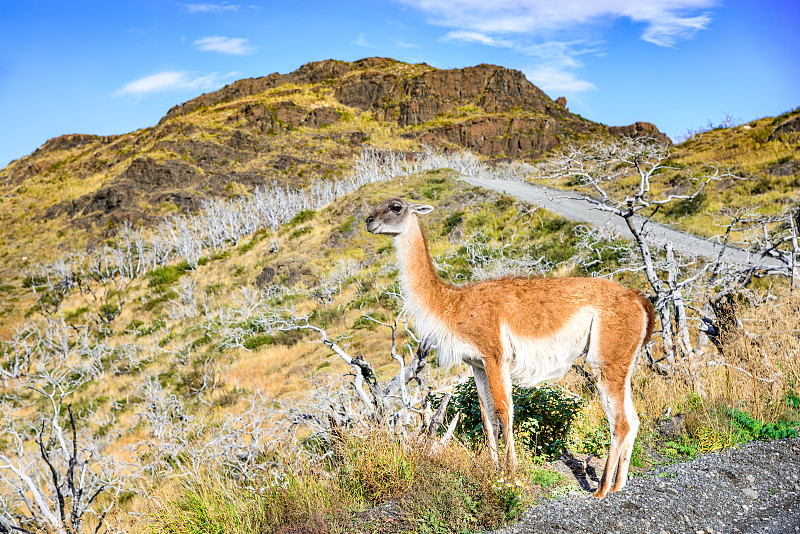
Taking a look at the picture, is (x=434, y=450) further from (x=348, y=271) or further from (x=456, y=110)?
(x=456, y=110)

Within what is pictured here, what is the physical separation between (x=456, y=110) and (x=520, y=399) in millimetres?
108141

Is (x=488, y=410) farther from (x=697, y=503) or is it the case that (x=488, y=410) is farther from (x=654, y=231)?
(x=654, y=231)

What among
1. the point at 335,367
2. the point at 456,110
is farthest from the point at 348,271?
the point at 456,110

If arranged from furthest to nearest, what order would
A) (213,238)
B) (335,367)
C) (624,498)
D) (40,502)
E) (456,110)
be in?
(456,110) < (213,238) < (335,367) < (40,502) < (624,498)

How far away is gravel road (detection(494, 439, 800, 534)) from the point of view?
3.32 metres

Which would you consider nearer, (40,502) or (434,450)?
(434,450)

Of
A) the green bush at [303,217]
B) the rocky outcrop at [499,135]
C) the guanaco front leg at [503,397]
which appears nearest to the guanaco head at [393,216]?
the guanaco front leg at [503,397]

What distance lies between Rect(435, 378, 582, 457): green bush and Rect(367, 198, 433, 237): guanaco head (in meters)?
1.88

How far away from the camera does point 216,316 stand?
24312mm

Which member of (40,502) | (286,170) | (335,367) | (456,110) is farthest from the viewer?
(456,110)

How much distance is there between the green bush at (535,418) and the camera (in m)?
4.57

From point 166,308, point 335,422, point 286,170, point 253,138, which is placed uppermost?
point 253,138

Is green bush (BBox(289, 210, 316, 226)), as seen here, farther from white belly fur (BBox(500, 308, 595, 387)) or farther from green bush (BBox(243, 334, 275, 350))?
white belly fur (BBox(500, 308, 595, 387))

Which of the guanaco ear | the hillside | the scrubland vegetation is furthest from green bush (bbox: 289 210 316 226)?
the guanaco ear
